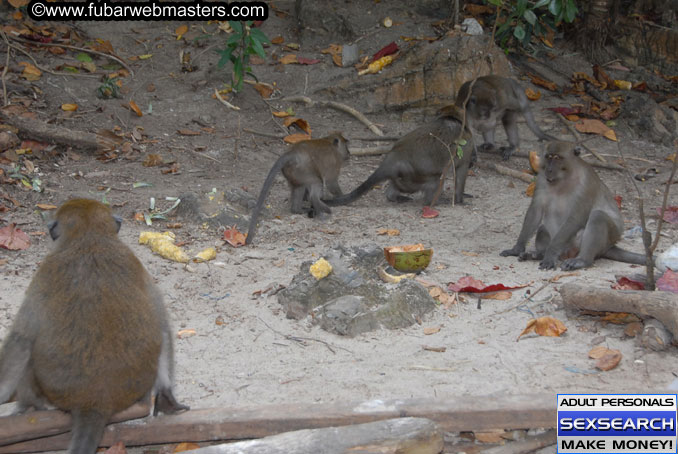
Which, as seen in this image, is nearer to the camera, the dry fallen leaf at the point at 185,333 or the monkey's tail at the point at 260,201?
the dry fallen leaf at the point at 185,333

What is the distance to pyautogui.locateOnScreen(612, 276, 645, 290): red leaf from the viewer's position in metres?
5.63

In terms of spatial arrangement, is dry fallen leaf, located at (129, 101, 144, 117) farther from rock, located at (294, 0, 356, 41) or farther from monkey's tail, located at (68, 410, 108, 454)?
monkey's tail, located at (68, 410, 108, 454)

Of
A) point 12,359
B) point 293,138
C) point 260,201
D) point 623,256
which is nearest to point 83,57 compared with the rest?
point 293,138

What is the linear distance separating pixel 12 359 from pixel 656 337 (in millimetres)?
3699

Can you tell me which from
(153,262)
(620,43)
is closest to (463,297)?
(153,262)

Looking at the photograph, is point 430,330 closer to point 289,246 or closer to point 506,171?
point 289,246

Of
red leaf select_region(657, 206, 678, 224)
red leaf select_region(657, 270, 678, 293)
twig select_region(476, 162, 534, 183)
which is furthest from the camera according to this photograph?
twig select_region(476, 162, 534, 183)

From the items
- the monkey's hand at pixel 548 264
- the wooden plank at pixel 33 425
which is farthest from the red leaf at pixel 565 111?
the wooden plank at pixel 33 425

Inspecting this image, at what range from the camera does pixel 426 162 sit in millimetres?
8984

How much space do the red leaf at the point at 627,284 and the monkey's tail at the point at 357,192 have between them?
3.65 m

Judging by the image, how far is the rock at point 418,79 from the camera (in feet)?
36.3

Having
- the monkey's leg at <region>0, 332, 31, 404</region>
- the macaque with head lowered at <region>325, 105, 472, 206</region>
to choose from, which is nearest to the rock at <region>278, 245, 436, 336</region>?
the monkey's leg at <region>0, 332, 31, 404</region>

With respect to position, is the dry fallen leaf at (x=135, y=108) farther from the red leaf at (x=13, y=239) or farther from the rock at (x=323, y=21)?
the red leaf at (x=13, y=239)

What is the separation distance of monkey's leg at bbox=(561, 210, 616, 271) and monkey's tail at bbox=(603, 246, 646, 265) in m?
0.11
